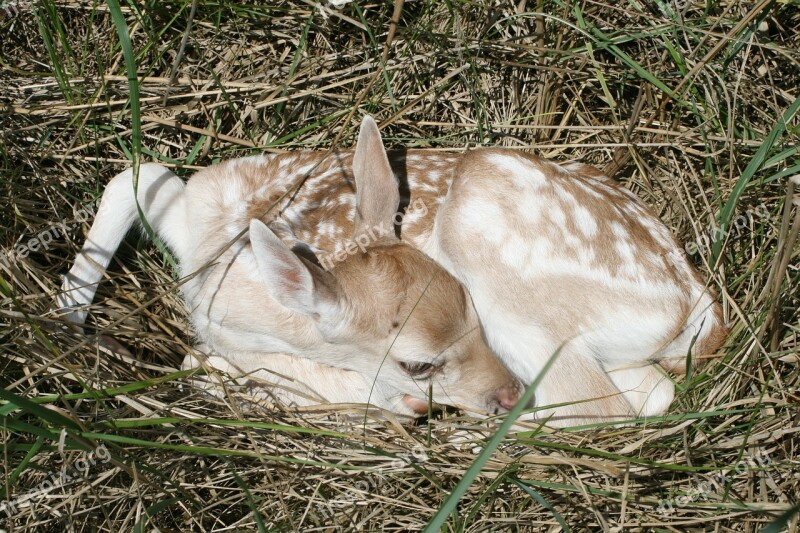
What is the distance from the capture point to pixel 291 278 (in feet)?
9.78

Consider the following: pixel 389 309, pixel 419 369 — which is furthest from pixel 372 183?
pixel 419 369

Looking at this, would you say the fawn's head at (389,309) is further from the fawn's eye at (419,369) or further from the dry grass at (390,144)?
the dry grass at (390,144)

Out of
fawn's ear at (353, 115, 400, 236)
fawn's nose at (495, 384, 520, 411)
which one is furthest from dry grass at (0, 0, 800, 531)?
fawn's ear at (353, 115, 400, 236)

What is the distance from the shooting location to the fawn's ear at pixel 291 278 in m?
2.83

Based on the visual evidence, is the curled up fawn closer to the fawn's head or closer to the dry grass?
the fawn's head

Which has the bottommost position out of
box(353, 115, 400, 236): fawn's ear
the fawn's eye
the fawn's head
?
the fawn's eye

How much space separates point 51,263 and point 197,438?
4.78ft

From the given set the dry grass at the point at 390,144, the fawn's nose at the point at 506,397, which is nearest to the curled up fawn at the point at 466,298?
the fawn's nose at the point at 506,397

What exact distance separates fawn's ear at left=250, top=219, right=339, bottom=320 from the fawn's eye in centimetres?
39

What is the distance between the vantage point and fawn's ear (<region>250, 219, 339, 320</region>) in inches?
111

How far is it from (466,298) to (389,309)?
37cm

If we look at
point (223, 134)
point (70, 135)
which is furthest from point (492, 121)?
point (70, 135)

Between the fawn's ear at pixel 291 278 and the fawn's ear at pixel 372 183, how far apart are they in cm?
44

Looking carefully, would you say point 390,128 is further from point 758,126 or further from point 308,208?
point 758,126
